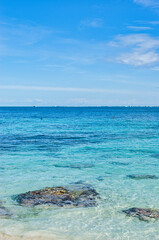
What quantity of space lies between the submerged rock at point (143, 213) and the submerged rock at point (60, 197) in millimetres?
1950

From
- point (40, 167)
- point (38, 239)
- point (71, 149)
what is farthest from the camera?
point (71, 149)

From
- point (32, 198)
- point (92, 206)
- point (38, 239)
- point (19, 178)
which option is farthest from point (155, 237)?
point (19, 178)

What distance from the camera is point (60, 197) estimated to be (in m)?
14.2

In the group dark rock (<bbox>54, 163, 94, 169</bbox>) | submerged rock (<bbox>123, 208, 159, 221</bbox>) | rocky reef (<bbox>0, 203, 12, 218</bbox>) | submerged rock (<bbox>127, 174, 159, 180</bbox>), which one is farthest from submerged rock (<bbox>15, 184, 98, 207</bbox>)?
dark rock (<bbox>54, 163, 94, 169</bbox>)

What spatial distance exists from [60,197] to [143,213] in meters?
4.44

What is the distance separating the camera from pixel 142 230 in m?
11.1

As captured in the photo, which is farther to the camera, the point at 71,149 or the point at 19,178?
the point at 71,149

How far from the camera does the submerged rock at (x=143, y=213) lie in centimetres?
1214

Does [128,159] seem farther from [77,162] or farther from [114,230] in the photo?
[114,230]

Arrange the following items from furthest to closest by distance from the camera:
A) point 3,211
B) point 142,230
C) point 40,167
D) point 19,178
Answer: point 40,167 < point 19,178 < point 3,211 < point 142,230

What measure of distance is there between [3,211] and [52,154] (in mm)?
15020

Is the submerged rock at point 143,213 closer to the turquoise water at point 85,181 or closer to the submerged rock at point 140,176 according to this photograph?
the turquoise water at point 85,181

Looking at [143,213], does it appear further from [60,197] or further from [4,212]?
[4,212]

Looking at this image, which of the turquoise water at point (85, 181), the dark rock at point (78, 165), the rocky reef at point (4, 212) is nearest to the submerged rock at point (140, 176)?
the turquoise water at point (85, 181)
